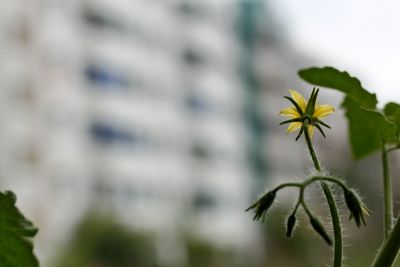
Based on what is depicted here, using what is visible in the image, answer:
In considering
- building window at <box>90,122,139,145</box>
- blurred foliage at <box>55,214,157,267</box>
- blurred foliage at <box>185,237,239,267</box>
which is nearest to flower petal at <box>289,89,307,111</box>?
blurred foliage at <box>55,214,157,267</box>

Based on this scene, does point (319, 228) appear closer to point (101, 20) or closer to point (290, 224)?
point (290, 224)

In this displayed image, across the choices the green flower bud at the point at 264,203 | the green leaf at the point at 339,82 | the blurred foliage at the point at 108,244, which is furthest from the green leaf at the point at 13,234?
the blurred foliage at the point at 108,244

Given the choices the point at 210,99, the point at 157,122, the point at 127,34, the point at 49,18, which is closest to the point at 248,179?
the point at 210,99

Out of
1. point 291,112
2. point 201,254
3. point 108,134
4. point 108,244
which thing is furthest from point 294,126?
point 108,134

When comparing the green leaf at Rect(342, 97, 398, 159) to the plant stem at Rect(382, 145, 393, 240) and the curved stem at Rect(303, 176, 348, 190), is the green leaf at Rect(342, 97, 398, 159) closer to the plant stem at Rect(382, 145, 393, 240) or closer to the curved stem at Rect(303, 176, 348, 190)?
the plant stem at Rect(382, 145, 393, 240)

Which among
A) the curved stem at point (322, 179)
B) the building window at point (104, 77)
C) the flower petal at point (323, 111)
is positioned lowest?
the curved stem at point (322, 179)

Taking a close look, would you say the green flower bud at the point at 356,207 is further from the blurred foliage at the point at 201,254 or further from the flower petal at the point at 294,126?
the blurred foliage at the point at 201,254
